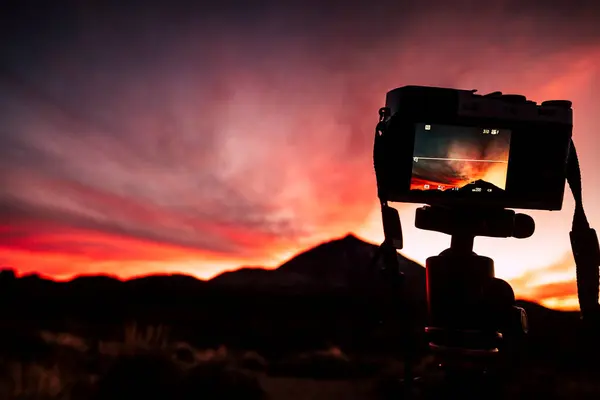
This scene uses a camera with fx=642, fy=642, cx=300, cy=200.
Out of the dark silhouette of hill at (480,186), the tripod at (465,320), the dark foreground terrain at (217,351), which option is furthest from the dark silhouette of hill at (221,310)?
the dark silhouette of hill at (480,186)

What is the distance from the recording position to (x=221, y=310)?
40.0ft

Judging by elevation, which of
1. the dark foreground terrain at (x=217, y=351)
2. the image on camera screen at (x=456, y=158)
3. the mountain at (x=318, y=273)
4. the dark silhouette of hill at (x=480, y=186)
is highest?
the mountain at (x=318, y=273)

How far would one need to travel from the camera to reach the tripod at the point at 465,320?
257cm

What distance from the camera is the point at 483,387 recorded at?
103 inches

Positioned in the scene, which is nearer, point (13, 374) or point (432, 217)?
point (432, 217)

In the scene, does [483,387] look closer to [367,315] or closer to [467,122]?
[367,315]

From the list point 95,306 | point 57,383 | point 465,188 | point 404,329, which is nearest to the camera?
point 404,329

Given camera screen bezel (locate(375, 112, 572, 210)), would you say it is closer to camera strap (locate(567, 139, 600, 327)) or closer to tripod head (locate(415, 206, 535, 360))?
camera strap (locate(567, 139, 600, 327))

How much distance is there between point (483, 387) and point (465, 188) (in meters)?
0.81

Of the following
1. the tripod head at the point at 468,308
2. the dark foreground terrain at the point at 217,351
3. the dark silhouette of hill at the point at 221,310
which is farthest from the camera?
the dark silhouette of hill at the point at 221,310

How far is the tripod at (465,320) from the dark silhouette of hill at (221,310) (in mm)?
2236

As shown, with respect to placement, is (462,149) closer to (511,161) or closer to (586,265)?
(511,161)

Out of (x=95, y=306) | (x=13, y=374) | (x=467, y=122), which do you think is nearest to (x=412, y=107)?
(x=467, y=122)

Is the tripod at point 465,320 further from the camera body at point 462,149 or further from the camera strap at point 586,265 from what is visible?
the camera strap at point 586,265
